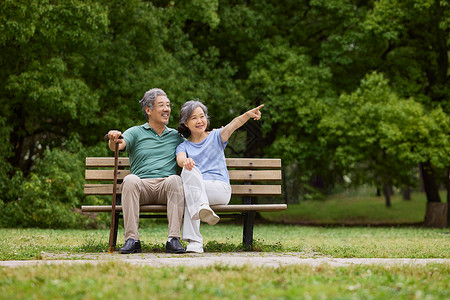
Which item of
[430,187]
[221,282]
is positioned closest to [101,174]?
[221,282]

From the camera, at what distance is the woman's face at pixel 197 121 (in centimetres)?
623

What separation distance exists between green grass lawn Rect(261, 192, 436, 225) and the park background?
3382 millimetres

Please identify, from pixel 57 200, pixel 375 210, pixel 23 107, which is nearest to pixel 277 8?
pixel 23 107

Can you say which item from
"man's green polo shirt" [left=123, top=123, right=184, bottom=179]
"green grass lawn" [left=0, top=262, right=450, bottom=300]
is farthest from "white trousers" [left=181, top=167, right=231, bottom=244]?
"green grass lawn" [left=0, top=262, right=450, bottom=300]

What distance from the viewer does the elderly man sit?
5695 millimetres

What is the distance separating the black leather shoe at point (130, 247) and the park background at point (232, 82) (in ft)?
27.9

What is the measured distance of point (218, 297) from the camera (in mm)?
3273

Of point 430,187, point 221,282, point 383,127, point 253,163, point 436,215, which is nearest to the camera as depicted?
point 221,282

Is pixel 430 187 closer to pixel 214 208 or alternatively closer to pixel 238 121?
pixel 238 121

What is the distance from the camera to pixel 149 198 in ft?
19.6

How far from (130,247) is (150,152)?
1.12 metres

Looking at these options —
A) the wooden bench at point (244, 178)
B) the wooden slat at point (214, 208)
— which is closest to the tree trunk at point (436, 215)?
the wooden bench at point (244, 178)

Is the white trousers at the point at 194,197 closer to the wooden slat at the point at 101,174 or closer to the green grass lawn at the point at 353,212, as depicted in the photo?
the wooden slat at the point at 101,174

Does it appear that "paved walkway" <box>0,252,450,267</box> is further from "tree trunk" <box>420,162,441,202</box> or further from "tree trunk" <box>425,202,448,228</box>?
"tree trunk" <box>420,162,441,202</box>
